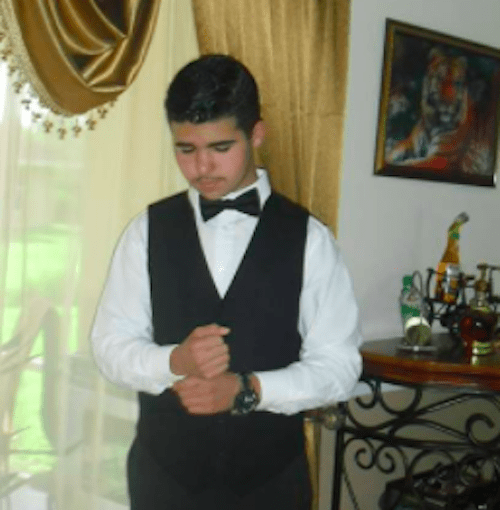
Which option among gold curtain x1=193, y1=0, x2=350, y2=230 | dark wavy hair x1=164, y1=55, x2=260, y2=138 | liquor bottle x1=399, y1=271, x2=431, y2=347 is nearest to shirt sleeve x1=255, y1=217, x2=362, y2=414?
dark wavy hair x1=164, y1=55, x2=260, y2=138

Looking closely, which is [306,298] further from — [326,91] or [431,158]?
[431,158]

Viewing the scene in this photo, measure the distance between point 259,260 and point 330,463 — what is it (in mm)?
1493

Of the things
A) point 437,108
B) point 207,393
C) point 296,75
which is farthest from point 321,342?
point 437,108

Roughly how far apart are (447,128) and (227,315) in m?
1.95

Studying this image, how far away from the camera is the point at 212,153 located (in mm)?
1670

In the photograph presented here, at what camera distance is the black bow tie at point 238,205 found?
1.81 metres

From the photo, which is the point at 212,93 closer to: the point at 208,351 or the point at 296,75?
the point at 208,351

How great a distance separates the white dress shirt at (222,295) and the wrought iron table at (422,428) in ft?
1.46

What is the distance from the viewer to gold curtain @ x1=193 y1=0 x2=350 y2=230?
2.48 meters

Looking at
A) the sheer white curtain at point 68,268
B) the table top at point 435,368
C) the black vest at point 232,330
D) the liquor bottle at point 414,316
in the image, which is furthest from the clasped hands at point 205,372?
the liquor bottle at point 414,316

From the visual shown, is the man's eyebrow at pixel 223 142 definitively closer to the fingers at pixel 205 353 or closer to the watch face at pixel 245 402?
the fingers at pixel 205 353

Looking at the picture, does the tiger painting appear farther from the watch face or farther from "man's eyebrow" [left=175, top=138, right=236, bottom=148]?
the watch face

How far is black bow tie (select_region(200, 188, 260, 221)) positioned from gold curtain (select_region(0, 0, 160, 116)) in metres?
0.60

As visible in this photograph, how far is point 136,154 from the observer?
2.46 meters
